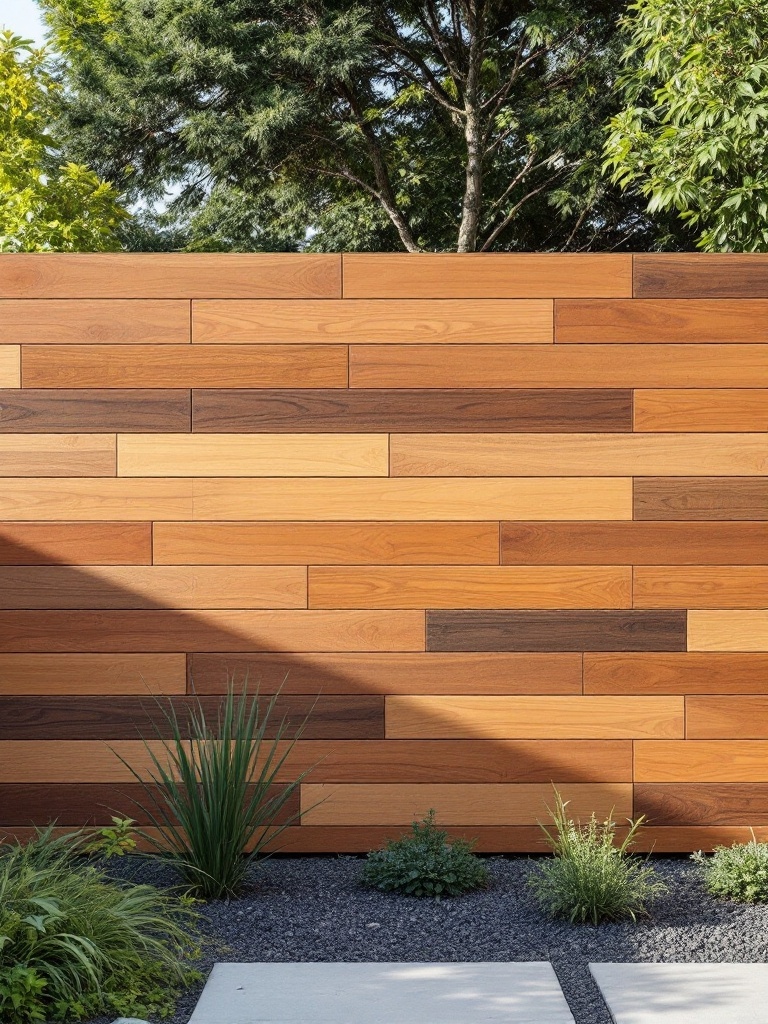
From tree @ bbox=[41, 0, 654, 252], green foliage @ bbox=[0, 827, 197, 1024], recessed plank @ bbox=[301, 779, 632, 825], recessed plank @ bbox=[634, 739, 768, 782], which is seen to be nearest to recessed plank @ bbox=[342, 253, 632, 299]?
recessed plank @ bbox=[634, 739, 768, 782]

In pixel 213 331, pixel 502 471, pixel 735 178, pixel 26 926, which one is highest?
pixel 735 178

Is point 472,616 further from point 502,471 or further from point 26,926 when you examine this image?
point 26,926

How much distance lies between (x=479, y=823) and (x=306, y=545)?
118 cm

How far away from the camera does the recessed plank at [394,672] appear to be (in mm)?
3400

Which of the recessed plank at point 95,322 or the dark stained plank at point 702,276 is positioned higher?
the dark stained plank at point 702,276

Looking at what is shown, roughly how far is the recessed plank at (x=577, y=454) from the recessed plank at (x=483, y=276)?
516mm

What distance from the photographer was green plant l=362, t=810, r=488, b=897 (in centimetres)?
304

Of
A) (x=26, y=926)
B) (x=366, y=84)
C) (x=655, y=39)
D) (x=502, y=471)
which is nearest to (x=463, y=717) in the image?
(x=502, y=471)

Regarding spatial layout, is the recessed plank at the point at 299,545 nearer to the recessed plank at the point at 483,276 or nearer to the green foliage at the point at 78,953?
the recessed plank at the point at 483,276

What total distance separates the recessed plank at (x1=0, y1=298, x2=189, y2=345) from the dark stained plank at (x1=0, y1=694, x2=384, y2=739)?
1292mm

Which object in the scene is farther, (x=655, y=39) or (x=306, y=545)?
(x=655, y=39)

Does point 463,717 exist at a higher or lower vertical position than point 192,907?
higher

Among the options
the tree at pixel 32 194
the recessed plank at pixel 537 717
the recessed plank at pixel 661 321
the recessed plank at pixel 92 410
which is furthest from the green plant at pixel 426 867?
the tree at pixel 32 194

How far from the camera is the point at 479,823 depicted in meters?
3.41
